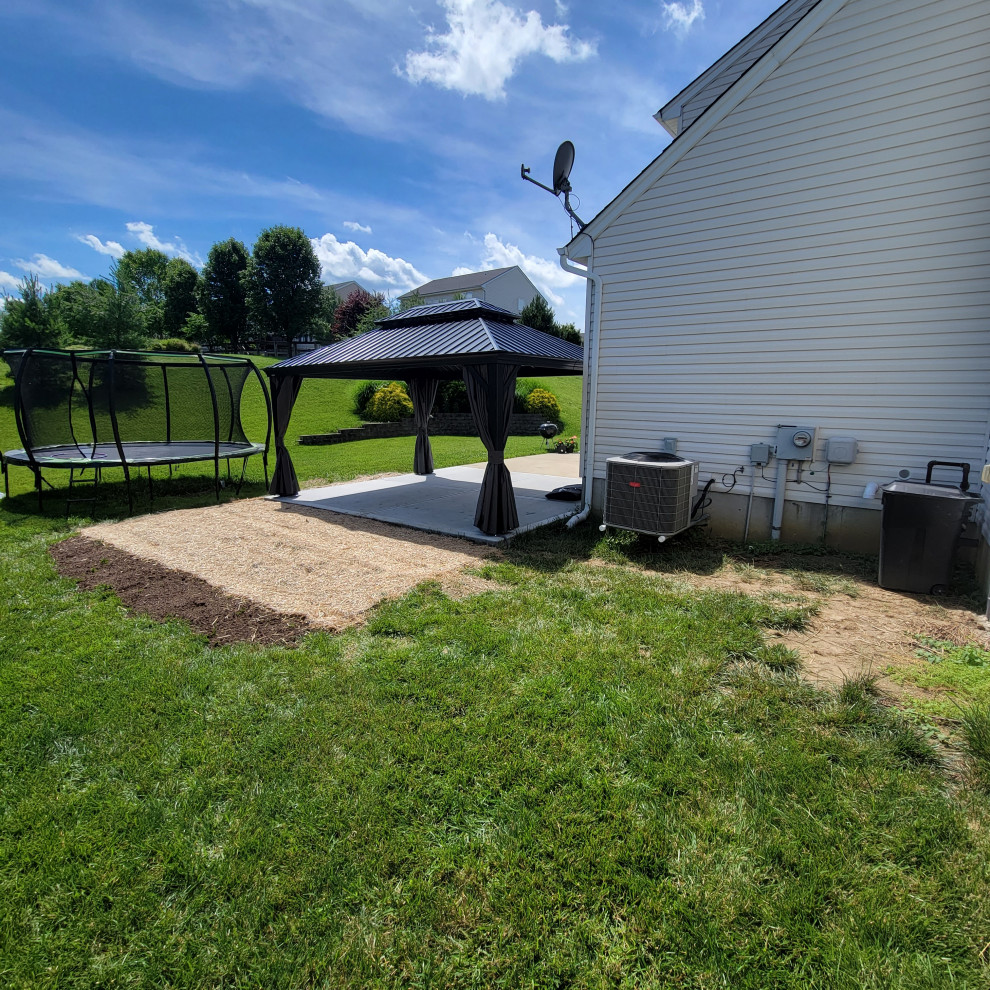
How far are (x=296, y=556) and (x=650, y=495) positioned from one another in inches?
150

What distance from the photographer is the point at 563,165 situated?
5.94 metres

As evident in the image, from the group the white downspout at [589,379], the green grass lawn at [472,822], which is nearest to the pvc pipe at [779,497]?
the white downspout at [589,379]

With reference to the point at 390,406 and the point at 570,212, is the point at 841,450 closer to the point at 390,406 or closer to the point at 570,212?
the point at 570,212

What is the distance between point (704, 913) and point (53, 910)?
6.89 feet

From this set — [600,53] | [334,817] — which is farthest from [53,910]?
[600,53]

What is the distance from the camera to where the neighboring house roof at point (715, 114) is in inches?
183

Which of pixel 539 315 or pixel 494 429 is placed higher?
pixel 539 315

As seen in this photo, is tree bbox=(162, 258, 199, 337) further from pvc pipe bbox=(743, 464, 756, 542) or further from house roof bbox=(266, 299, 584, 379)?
pvc pipe bbox=(743, 464, 756, 542)

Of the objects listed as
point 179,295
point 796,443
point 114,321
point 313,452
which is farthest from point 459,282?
point 796,443

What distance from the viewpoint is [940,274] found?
4.39m

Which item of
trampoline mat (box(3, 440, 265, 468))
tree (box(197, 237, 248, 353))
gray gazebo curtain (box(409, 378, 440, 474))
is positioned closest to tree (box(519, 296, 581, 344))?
gray gazebo curtain (box(409, 378, 440, 474))

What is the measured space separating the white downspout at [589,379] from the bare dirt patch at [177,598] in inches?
150

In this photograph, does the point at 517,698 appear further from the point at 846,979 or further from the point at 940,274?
the point at 940,274

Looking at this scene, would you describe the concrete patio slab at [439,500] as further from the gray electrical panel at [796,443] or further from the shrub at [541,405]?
the shrub at [541,405]
